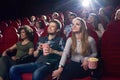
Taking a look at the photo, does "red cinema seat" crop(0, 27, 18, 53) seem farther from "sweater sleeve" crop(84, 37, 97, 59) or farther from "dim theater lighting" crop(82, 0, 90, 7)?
"dim theater lighting" crop(82, 0, 90, 7)

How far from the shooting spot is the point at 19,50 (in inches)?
97.3

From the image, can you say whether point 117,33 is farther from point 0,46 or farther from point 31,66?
point 0,46

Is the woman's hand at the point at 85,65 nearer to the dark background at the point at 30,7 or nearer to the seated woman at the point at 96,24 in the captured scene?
the seated woman at the point at 96,24

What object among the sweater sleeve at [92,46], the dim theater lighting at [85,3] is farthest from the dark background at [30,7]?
the sweater sleeve at [92,46]

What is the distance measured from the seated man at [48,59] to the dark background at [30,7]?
268 centimetres

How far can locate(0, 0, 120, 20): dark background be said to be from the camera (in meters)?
4.96

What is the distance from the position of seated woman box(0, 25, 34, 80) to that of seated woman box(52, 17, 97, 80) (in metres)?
0.43

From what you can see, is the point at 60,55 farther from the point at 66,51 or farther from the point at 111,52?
the point at 111,52

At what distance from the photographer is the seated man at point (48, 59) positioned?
6.93ft

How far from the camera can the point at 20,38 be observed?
2551 mm

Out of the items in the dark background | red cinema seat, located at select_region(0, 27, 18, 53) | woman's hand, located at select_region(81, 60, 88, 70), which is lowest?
woman's hand, located at select_region(81, 60, 88, 70)

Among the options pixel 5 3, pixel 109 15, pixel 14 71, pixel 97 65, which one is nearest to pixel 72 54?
pixel 97 65

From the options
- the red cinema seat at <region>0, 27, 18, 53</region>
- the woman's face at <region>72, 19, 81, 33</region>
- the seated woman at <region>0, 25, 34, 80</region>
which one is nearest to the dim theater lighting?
the red cinema seat at <region>0, 27, 18, 53</region>

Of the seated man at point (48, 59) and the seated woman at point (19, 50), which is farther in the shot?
the seated woman at point (19, 50)
